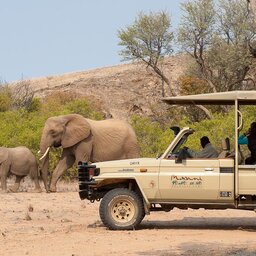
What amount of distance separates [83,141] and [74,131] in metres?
0.53

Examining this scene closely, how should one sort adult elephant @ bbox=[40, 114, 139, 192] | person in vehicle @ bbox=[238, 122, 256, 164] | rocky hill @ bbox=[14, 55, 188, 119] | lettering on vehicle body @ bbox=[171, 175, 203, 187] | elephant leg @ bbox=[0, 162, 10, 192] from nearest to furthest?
lettering on vehicle body @ bbox=[171, 175, 203, 187] < person in vehicle @ bbox=[238, 122, 256, 164] < adult elephant @ bbox=[40, 114, 139, 192] < elephant leg @ bbox=[0, 162, 10, 192] < rocky hill @ bbox=[14, 55, 188, 119]

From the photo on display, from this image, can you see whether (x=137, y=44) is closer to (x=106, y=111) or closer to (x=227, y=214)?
(x=106, y=111)

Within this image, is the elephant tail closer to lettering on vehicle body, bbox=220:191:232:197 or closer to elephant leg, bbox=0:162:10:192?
elephant leg, bbox=0:162:10:192

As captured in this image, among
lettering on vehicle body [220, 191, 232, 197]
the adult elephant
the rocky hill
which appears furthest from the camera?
the rocky hill

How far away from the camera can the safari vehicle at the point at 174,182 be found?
13969mm

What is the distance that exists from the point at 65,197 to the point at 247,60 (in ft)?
87.2

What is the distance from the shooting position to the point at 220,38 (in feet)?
161

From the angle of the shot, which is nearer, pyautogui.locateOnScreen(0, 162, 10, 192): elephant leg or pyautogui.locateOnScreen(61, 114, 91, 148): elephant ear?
pyautogui.locateOnScreen(61, 114, 91, 148): elephant ear

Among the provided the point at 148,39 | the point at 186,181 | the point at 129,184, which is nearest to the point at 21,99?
the point at 148,39

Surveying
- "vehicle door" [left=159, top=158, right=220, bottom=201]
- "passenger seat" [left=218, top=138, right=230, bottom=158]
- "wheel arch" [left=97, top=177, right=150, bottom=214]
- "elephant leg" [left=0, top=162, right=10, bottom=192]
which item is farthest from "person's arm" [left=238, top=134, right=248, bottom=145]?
"elephant leg" [left=0, top=162, right=10, bottom=192]

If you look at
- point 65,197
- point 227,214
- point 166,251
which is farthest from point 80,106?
point 166,251

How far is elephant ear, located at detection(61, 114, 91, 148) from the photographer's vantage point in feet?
81.5

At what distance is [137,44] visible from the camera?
51.6 meters

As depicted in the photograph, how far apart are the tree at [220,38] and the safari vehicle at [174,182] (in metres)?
33.1
